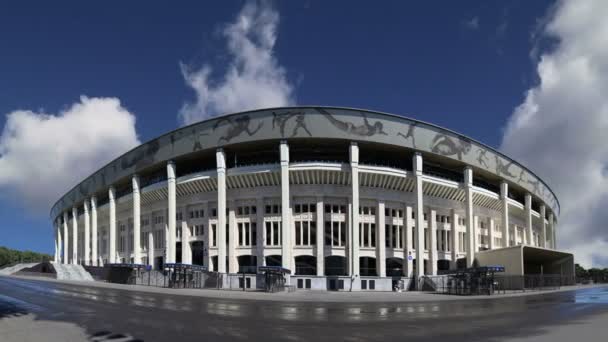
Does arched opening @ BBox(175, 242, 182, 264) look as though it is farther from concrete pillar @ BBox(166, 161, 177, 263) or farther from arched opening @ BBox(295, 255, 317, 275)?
arched opening @ BBox(295, 255, 317, 275)

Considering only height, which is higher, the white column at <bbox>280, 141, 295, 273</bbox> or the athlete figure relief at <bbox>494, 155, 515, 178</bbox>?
the athlete figure relief at <bbox>494, 155, 515, 178</bbox>

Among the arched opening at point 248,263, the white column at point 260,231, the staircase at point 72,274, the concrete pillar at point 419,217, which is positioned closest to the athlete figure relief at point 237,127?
the white column at point 260,231

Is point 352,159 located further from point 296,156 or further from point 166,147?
point 166,147

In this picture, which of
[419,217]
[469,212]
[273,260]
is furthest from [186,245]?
[469,212]

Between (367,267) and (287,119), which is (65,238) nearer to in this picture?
(287,119)

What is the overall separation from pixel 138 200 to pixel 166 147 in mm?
11083

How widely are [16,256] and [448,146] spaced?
6338 inches

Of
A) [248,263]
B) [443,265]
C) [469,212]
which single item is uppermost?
[469,212]

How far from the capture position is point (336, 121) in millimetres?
56250

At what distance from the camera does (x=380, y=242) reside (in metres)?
57.1

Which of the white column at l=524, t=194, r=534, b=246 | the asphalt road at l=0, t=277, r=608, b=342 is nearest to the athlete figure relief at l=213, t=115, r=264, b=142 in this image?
the asphalt road at l=0, t=277, r=608, b=342

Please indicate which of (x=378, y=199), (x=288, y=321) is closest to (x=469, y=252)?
(x=378, y=199)

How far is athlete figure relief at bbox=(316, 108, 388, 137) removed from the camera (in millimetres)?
56125

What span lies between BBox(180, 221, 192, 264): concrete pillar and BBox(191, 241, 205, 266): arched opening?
1.79 feet
